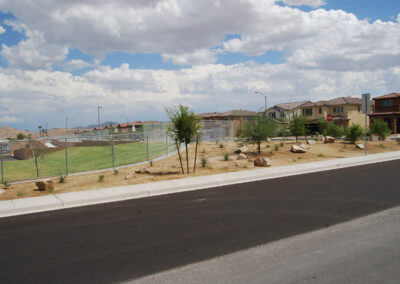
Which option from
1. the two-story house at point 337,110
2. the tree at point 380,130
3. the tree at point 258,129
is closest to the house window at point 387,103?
the two-story house at point 337,110

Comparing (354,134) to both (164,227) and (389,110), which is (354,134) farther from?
(389,110)

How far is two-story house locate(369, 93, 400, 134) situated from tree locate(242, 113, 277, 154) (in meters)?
46.0

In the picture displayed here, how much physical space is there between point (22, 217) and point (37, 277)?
447 cm

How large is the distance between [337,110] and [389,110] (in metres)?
10.0

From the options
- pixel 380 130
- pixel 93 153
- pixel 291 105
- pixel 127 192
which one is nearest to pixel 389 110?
pixel 291 105

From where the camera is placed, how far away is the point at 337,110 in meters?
74.3

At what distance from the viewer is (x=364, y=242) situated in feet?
21.6

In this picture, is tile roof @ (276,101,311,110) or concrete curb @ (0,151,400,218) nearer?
concrete curb @ (0,151,400,218)

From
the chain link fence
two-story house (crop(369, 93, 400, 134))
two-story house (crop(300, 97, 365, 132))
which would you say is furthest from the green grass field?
two-story house (crop(300, 97, 365, 132))

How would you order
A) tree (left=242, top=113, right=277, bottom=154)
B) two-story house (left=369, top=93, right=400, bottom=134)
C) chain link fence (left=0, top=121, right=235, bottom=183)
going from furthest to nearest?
two-story house (left=369, top=93, right=400, bottom=134), chain link fence (left=0, top=121, right=235, bottom=183), tree (left=242, top=113, right=277, bottom=154)

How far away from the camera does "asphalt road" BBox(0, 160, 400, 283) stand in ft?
19.2

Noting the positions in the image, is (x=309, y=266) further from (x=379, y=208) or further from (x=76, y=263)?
(x=379, y=208)

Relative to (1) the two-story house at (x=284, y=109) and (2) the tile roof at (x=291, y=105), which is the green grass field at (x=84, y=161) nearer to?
(1) the two-story house at (x=284, y=109)

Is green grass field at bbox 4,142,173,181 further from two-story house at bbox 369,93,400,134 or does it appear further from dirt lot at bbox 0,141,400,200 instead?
two-story house at bbox 369,93,400,134
